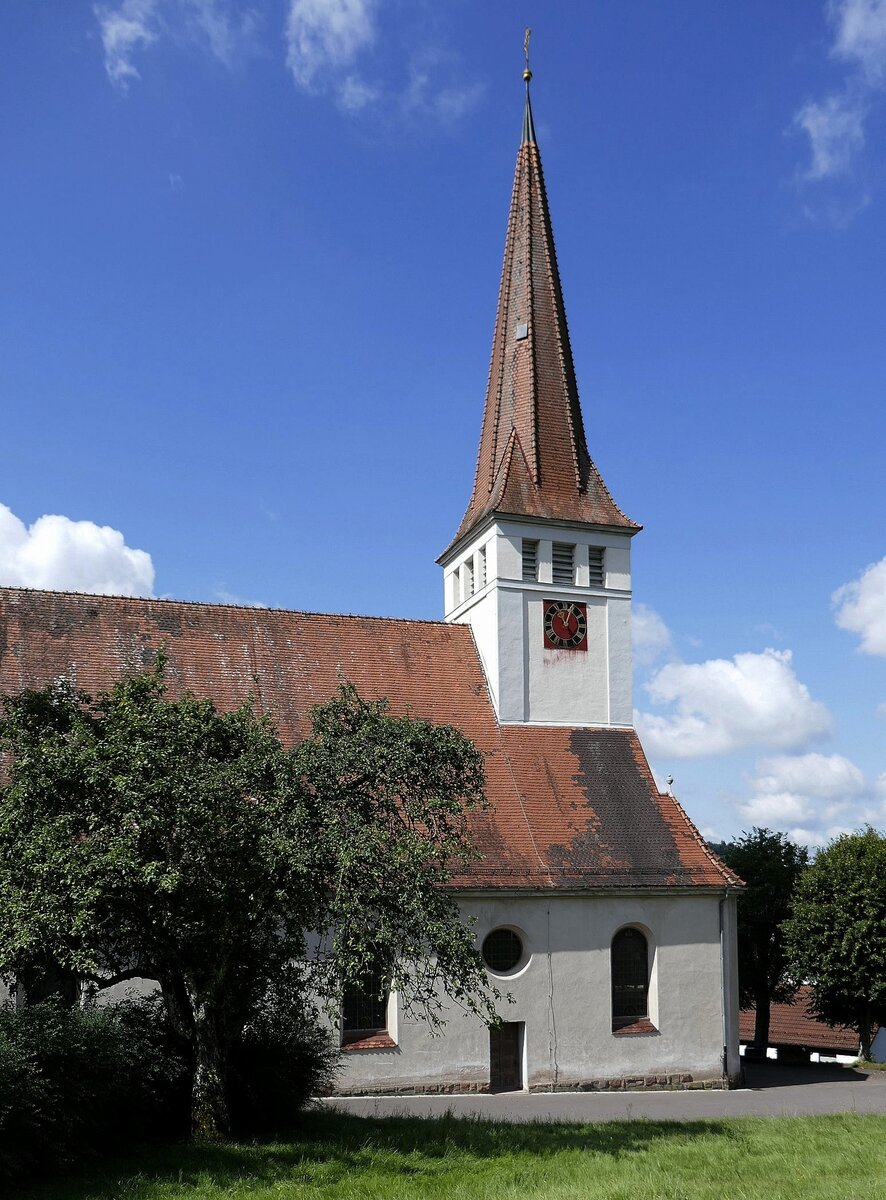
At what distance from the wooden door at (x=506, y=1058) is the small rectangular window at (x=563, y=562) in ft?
40.4

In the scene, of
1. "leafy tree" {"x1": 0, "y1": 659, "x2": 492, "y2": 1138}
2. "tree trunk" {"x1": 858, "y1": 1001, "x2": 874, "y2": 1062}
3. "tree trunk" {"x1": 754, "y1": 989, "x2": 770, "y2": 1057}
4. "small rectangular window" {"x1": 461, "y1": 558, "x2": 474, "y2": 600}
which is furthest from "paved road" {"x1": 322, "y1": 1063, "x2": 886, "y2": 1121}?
"small rectangular window" {"x1": 461, "y1": 558, "x2": 474, "y2": 600}

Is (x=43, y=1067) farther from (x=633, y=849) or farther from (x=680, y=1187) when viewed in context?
(x=633, y=849)

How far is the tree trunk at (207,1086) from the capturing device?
17.0 m

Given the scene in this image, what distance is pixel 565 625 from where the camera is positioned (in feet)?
106

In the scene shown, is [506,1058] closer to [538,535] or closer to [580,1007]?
[580,1007]

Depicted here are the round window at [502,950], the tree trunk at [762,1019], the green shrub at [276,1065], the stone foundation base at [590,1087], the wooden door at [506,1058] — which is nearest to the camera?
the green shrub at [276,1065]

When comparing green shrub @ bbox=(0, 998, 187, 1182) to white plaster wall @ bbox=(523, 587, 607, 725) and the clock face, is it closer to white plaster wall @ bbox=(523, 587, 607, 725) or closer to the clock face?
white plaster wall @ bbox=(523, 587, 607, 725)

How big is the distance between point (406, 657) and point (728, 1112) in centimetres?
1388

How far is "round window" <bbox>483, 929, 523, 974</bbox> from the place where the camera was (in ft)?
Answer: 88.4

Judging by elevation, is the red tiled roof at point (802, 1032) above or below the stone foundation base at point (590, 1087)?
below

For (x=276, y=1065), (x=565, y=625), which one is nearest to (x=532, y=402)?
(x=565, y=625)

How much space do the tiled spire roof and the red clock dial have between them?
2516 mm

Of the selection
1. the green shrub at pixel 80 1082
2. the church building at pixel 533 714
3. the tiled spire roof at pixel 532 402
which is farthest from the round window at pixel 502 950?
the tiled spire roof at pixel 532 402

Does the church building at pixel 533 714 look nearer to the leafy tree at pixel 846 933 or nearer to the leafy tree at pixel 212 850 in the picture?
the leafy tree at pixel 846 933
